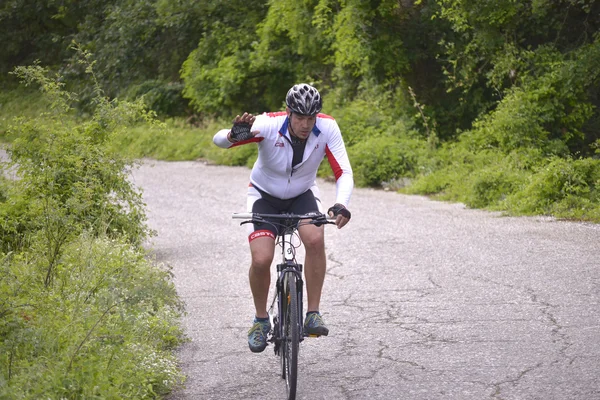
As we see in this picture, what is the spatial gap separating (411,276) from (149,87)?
27355 mm

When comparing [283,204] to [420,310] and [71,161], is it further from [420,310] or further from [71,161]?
[71,161]

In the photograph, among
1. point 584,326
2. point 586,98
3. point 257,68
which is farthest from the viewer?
point 257,68

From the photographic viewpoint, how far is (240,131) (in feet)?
20.8

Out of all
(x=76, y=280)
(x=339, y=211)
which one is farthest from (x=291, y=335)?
(x=76, y=280)

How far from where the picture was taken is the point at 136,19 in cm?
3594

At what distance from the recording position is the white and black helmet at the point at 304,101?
639cm

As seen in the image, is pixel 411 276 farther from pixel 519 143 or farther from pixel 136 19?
pixel 136 19

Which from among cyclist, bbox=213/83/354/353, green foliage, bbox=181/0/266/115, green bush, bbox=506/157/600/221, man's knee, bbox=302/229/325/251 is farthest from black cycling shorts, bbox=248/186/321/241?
green foliage, bbox=181/0/266/115

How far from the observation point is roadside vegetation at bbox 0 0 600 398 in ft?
20.3

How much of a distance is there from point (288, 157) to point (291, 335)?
1345 mm

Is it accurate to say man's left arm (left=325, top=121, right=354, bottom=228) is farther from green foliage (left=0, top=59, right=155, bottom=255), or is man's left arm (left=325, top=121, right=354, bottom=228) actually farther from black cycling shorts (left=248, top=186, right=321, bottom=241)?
green foliage (left=0, top=59, right=155, bottom=255)

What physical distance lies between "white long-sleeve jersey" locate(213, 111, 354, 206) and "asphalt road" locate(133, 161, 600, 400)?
1.26 m

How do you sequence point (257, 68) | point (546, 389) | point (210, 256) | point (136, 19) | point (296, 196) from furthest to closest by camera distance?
point (136, 19)
point (257, 68)
point (210, 256)
point (296, 196)
point (546, 389)

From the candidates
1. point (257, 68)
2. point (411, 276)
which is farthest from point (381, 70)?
point (411, 276)
